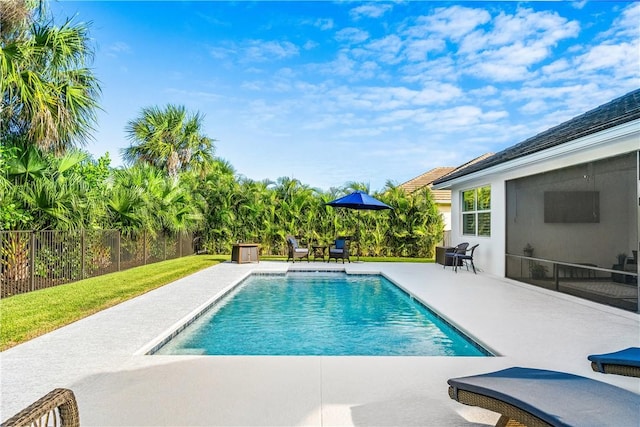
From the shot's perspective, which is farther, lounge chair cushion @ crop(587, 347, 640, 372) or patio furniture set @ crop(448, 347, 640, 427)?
lounge chair cushion @ crop(587, 347, 640, 372)

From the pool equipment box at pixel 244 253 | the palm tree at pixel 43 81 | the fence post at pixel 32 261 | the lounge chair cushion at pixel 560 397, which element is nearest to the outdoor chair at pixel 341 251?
the pool equipment box at pixel 244 253

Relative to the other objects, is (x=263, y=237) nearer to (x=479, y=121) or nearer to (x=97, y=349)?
(x=479, y=121)

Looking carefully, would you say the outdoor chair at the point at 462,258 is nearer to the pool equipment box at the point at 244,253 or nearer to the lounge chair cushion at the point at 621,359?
the pool equipment box at the point at 244,253

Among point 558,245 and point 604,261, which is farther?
point 558,245

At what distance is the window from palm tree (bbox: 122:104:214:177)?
1610 cm

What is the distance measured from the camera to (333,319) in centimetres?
740

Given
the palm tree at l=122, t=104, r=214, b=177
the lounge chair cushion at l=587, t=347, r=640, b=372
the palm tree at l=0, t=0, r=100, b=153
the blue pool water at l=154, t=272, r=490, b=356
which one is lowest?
the blue pool water at l=154, t=272, r=490, b=356

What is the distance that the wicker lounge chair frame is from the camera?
174 centimetres

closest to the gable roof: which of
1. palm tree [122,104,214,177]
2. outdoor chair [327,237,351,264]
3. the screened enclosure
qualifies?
outdoor chair [327,237,351,264]

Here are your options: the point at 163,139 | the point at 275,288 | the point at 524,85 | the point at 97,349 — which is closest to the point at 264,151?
the point at 163,139

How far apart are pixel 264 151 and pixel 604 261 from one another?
21052mm

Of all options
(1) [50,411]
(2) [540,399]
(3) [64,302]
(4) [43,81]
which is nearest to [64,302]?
(3) [64,302]

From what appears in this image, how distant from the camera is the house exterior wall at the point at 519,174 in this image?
7.02 m

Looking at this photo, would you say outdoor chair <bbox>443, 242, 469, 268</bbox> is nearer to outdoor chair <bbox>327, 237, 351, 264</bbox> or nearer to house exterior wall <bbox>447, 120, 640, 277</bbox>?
house exterior wall <bbox>447, 120, 640, 277</bbox>
